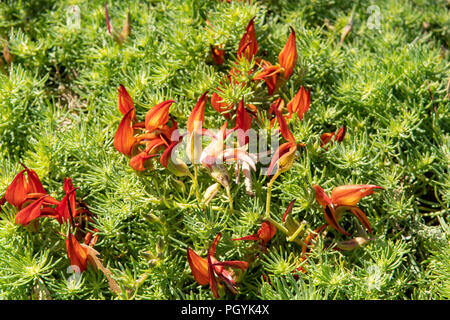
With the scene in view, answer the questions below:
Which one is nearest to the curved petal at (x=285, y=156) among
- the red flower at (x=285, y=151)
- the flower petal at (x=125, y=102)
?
the red flower at (x=285, y=151)

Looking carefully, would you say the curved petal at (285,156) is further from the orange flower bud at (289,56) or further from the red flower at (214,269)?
the orange flower bud at (289,56)

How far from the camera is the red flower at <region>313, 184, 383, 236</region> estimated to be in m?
1.52

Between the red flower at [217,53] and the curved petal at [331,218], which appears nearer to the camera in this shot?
the curved petal at [331,218]

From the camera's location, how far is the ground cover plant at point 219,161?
1572 millimetres

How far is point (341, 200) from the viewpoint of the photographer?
60.9 inches

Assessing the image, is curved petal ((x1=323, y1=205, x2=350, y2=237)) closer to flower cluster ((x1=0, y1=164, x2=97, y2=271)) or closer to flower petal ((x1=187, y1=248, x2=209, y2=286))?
flower petal ((x1=187, y1=248, x2=209, y2=286))

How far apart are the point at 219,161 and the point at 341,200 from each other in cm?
39

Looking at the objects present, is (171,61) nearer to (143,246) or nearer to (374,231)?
(143,246)

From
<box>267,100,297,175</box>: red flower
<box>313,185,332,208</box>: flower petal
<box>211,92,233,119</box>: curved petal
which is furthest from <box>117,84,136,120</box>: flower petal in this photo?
<box>313,185,332,208</box>: flower petal

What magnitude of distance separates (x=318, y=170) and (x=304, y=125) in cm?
16

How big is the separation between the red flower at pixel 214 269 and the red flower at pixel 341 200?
299mm

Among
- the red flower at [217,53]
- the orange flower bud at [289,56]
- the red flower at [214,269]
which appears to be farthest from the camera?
the red flower at [217,53]

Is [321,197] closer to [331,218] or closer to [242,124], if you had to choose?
[331,218]
